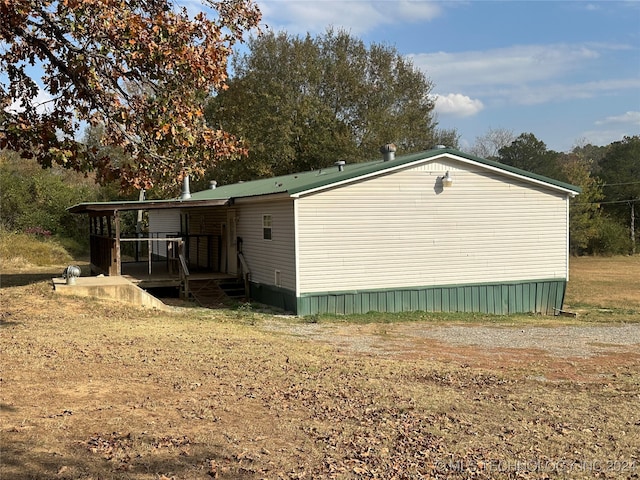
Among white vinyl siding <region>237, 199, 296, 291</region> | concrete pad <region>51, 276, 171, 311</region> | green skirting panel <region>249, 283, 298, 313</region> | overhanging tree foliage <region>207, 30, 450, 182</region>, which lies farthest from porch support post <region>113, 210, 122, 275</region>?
overhanging tree foliage <region>207, 30, 450, 182</region>

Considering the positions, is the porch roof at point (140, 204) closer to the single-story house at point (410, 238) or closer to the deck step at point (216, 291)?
the single-story house at point (410, 238)

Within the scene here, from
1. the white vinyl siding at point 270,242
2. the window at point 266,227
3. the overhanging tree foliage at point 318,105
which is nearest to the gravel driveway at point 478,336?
the white vinyl siding at point 270,242

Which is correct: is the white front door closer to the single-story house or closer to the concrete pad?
the single-story house

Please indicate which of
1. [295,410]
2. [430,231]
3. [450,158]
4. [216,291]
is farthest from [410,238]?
[295,410]

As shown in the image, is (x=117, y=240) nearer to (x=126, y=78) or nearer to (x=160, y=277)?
(x=160, y=277)

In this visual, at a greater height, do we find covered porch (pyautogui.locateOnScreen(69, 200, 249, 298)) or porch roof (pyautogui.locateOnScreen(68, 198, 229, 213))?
porch roof (pyautogui.locateOnScreen(68, 198, 229, 213))

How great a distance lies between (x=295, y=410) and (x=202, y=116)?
149 inches

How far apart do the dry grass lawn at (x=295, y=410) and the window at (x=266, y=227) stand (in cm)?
552

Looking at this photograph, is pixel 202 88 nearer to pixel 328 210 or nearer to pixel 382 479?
pixel 382 479

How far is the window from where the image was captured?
50.3ft

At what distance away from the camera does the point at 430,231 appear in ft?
48.8

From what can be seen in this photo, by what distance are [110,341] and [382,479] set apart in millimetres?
6102

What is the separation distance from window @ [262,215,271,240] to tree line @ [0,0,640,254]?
2.78 meters

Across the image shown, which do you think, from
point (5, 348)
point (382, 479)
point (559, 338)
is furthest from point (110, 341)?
point (559, 338)
